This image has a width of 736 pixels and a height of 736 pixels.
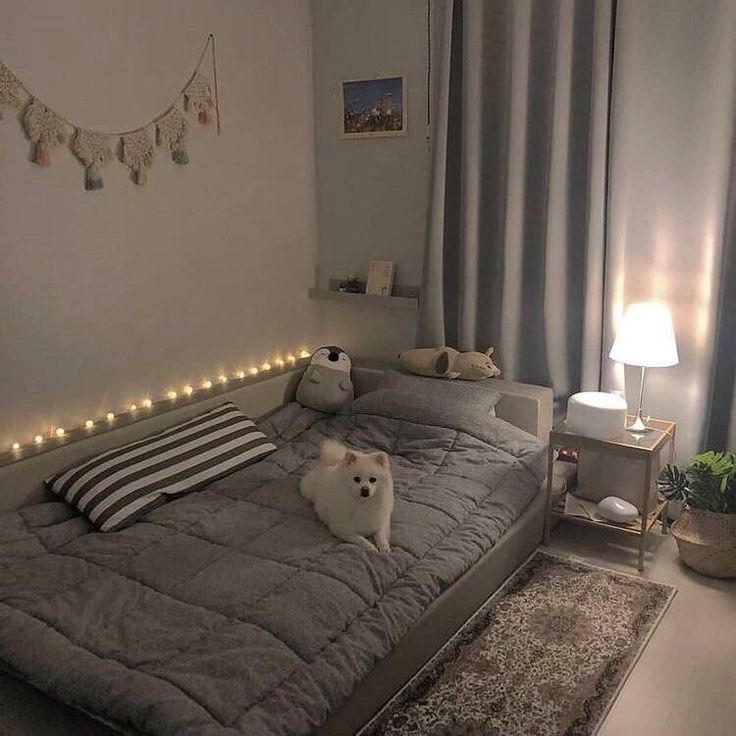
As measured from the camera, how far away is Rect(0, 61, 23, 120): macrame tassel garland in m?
2.55

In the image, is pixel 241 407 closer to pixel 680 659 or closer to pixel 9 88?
pixel 9 88

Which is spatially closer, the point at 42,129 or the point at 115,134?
the point at 42,129

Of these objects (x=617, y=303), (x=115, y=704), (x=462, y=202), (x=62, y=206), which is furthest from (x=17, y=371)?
(x=617, y=303)

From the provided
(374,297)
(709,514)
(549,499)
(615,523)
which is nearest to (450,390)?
(549,499)

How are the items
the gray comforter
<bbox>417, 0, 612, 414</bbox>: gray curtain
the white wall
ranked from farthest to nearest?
the white wall, <bbox>417, 0, 612, 414</bbox>: gray curtain, the gray comforter

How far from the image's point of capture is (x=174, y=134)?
3.16 metres

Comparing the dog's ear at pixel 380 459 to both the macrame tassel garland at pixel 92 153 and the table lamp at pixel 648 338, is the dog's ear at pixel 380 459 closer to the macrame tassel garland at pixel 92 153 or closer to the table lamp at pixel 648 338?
the table lamp at pixel 648 338

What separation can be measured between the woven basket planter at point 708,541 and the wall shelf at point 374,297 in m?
1.56

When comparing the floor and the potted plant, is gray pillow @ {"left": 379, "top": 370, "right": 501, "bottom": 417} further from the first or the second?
the potted plant

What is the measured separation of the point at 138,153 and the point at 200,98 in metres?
0.43

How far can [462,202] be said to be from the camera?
11.5ft

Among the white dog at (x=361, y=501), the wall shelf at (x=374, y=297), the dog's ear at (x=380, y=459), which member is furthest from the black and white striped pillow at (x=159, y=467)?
the wall shelf at (x=374, y=297)

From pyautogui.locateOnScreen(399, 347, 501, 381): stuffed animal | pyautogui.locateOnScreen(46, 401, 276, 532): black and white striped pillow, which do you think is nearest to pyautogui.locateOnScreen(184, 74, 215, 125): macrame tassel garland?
pyautogui.locateOnScreen(46, 401, 276, 532): black and white striped pillow

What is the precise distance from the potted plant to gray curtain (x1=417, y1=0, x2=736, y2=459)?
30cm
